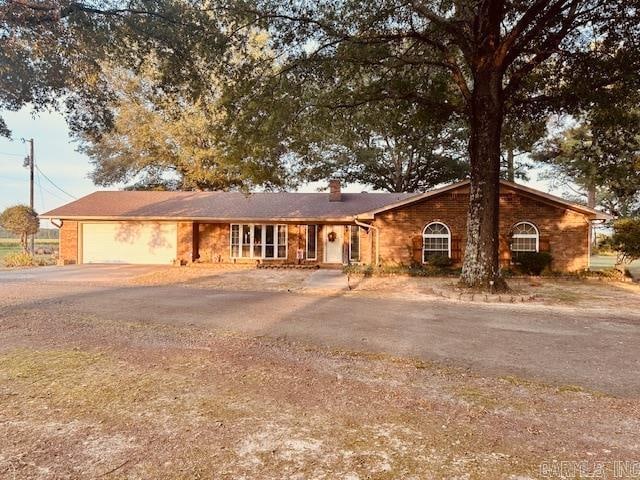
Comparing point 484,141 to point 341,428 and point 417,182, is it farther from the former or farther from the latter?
point 417,182

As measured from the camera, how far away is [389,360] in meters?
5.47

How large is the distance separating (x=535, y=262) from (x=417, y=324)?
35.8 ft

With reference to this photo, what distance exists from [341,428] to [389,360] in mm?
2144

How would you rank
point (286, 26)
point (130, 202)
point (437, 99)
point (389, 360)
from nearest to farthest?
point (389, 360) → point (286, 26) → point (437, 99) → point (130, 202)

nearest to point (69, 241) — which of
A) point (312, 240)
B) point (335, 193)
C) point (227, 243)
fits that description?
point (227, 243)

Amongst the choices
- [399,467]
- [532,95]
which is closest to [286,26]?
[532,95]

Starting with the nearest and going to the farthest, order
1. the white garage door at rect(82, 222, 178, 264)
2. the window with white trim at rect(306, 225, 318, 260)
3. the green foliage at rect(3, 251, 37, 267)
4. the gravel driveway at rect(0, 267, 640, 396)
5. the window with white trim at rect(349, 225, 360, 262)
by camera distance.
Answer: the gravel driveway at rect(0, 267, 640, 396)
the green foliage at rect(3, 251, 37, 267)
the window with white trim at rect(349, 225, 360, 262)
the window with white trim at rect(306, 225, 318, 260)
the white garage door at rect(82, 222, 178, 264)

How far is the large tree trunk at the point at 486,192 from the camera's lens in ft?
Answer: 40.0

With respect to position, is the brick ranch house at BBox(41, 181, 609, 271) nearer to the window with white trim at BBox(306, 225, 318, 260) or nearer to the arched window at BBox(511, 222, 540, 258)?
the window with white trim at BBox(306, 225, 318, 260)

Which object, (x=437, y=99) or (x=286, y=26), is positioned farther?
(x=437, y=99)

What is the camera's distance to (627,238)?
16344 millimetres

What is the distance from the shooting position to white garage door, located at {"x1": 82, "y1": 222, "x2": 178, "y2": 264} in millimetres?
22125

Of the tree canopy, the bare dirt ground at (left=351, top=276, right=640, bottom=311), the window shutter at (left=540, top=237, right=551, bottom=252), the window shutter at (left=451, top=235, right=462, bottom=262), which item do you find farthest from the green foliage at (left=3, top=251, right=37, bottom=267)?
the window shutter at (left=540, top=237, right=551, bottom=252)

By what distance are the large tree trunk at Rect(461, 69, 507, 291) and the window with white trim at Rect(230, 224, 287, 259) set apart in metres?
11.1
